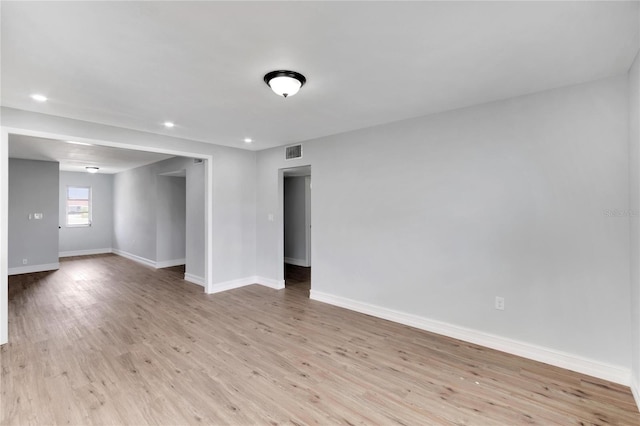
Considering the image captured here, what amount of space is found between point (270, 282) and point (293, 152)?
2433mm

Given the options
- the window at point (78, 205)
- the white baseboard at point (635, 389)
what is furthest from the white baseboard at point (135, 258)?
the white baseboard at point (635, 389)

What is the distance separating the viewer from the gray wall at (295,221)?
297 inches

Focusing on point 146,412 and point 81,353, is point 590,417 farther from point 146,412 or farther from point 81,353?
point 81,353

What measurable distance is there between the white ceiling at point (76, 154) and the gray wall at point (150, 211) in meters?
0.43

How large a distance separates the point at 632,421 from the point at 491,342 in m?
1.11

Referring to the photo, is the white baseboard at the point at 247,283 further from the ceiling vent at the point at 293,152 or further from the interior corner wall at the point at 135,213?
the interior corner wall at the point at 135,213

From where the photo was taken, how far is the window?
9039mm

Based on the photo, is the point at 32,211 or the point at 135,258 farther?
the point at 135,258

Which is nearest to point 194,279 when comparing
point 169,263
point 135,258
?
point 169,263

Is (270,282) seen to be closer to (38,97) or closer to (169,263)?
(169,263)

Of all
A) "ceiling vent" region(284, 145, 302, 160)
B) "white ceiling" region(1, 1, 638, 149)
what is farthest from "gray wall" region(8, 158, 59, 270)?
"ceiling vent" region(284, 145, 302, 160)

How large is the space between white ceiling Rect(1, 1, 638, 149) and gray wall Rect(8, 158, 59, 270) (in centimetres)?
502

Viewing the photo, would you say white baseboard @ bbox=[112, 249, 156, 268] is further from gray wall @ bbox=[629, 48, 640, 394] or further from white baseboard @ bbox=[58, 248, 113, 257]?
gray wall @ bbox=[629, 48, 640, 394]

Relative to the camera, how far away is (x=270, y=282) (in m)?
5.51
